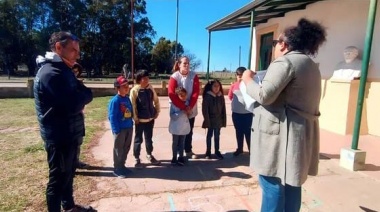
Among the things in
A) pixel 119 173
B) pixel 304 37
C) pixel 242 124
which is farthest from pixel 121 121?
pixel 304 37

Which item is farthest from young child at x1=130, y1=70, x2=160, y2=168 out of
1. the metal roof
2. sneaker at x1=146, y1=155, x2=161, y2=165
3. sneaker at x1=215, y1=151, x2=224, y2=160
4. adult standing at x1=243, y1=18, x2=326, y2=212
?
the metal roof

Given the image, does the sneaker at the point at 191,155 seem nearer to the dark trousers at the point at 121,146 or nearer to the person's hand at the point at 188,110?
the person's hand at the point at 188,110

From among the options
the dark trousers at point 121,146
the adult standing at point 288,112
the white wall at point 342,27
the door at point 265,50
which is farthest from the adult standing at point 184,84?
the door at point 265,50

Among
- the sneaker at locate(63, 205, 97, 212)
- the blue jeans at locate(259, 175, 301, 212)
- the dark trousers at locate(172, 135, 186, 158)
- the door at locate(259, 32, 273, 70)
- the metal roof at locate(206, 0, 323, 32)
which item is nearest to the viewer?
the blue jeans at locate(259, 175, 301, 212)

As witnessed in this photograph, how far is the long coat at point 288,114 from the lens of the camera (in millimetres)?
1708

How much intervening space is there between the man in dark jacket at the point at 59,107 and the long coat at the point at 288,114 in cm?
144

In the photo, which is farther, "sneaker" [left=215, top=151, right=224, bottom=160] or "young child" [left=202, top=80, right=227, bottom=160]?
"sneaker" [left=215, top=151, right=224, bottom=160]

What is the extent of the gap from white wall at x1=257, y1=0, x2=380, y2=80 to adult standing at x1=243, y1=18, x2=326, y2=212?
4411mm

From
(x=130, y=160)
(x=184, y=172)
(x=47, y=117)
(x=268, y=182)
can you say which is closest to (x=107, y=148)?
(x=130, y=160)

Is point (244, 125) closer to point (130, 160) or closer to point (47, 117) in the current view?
point (130, 160)

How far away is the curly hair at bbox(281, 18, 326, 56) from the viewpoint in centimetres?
180

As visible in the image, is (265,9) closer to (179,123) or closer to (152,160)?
(179,123)

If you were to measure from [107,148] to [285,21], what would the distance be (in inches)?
241

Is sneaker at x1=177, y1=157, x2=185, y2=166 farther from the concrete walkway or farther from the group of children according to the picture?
the concrete walkway
